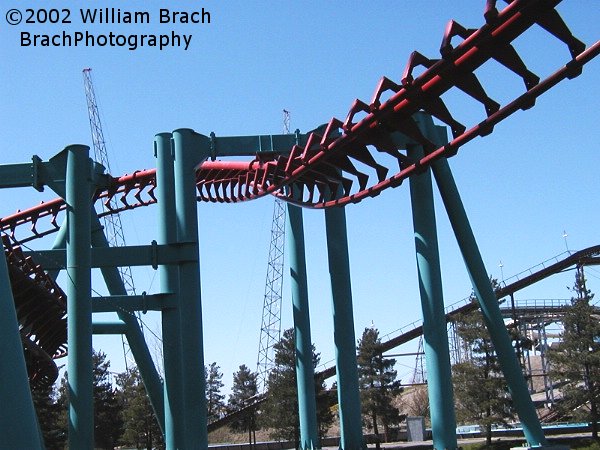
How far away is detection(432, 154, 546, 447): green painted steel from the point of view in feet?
64.5

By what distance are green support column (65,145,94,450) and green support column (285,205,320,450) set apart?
8.28m

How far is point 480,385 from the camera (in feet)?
125

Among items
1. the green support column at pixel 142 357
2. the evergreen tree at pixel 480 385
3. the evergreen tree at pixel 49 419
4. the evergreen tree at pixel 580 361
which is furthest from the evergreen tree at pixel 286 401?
the green support column at pixel 142 357

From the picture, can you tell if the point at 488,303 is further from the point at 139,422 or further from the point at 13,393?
the point at 139,422

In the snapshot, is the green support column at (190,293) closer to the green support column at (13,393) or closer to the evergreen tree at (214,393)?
the green support column at (13,393)

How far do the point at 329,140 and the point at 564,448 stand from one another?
9.30 m

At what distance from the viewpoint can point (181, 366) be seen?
18.5 meters

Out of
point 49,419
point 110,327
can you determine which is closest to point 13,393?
point 110,327

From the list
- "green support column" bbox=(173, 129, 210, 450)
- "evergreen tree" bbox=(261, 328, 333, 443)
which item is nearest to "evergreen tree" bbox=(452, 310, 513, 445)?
"evergreen tree" bbox=(261, 328, 333, 443)

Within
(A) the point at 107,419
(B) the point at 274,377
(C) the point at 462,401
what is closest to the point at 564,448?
(C) the point at 462,401

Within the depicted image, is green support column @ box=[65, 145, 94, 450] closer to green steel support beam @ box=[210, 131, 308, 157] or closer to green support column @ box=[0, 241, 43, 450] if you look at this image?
green steel support beam @ box=[210, 131, 308, 157]

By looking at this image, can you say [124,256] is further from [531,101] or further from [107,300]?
[531,101]

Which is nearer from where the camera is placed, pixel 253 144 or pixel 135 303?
pixel 135 303

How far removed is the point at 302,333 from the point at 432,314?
6423 mm
